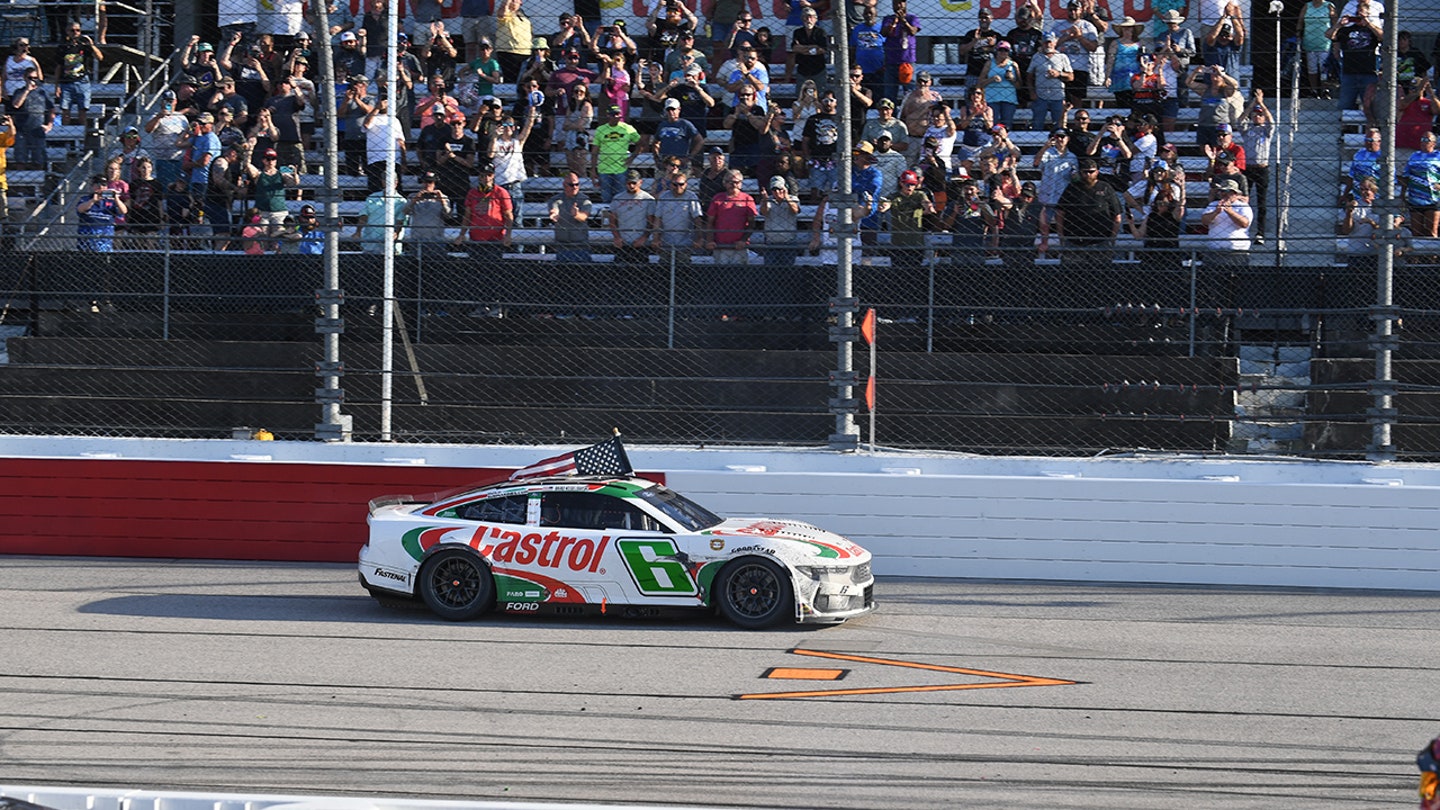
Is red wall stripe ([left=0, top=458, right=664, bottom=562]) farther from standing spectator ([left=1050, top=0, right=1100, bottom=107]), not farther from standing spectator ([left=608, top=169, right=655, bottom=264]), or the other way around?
standing spectator ([left=1050, top=0, right=1100, bottom=107])

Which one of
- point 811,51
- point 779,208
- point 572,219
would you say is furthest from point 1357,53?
point 572,219

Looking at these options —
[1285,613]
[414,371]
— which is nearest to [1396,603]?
[1285,613]

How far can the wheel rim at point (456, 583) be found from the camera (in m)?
11.8

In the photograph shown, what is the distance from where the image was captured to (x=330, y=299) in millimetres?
14117

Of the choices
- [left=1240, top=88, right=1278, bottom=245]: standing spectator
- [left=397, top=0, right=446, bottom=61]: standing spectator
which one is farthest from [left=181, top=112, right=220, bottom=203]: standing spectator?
[left=1240, top=88, right=1278, bottom=245]: standing spectator

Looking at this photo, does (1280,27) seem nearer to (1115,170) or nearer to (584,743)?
(1115,170)

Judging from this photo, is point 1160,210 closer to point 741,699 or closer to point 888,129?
point 888,129

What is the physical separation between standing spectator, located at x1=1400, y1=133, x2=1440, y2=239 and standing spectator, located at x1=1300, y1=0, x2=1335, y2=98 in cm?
257

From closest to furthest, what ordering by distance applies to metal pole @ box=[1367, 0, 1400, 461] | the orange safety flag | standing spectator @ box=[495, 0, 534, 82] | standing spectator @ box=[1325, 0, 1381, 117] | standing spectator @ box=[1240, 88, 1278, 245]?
metal pole @ box=[1367, 0, 1400, 461] → the orange safety flag → standing spectator @ box=[1240, 88, 1278, 245] → standing spectator @ box=[1325, 0, 1381, 117] → standing spectator @ box=[495, 0, 534, 82]

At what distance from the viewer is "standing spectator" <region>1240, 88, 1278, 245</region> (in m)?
15.6

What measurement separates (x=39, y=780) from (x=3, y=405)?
878 centimetres

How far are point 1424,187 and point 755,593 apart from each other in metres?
→ 7.36

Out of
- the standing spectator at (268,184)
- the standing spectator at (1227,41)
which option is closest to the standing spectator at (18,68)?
the standing spectator at (268,184)

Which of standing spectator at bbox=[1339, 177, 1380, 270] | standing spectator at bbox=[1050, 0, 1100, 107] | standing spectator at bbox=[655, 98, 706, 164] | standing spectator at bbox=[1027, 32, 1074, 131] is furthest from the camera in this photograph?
standing spectator at bbox=[1050, 0, 1100, 107]
